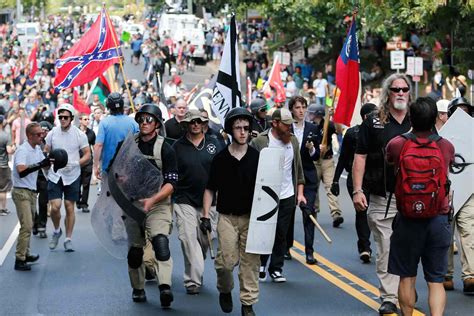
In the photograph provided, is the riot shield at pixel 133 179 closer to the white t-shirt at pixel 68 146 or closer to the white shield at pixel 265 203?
the white shield at pixel 265 203

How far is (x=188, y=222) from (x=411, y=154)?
3618 millimetres

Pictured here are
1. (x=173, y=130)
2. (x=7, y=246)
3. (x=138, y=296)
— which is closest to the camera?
(x=138, y=296)

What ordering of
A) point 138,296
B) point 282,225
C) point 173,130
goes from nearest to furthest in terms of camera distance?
point 138,296 → point 282,225 → point 173,130

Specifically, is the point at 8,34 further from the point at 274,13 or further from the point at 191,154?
the point at 191,154

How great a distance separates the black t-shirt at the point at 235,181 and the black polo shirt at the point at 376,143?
0.92 m

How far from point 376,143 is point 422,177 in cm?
174

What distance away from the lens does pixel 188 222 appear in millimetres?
12148

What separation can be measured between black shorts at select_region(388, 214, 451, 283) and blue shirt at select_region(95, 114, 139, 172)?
5.32 m

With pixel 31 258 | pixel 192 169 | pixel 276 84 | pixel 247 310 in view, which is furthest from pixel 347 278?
pixel 276 84

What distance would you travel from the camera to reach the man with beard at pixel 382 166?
10492 mm

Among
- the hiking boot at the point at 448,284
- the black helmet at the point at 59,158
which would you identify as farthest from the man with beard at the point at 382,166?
the black helmet at the point at 59,158

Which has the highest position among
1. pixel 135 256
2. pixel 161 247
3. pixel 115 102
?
pixel 115 102

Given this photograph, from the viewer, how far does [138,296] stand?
1171cm

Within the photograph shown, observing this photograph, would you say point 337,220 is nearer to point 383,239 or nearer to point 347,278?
point 347,278
